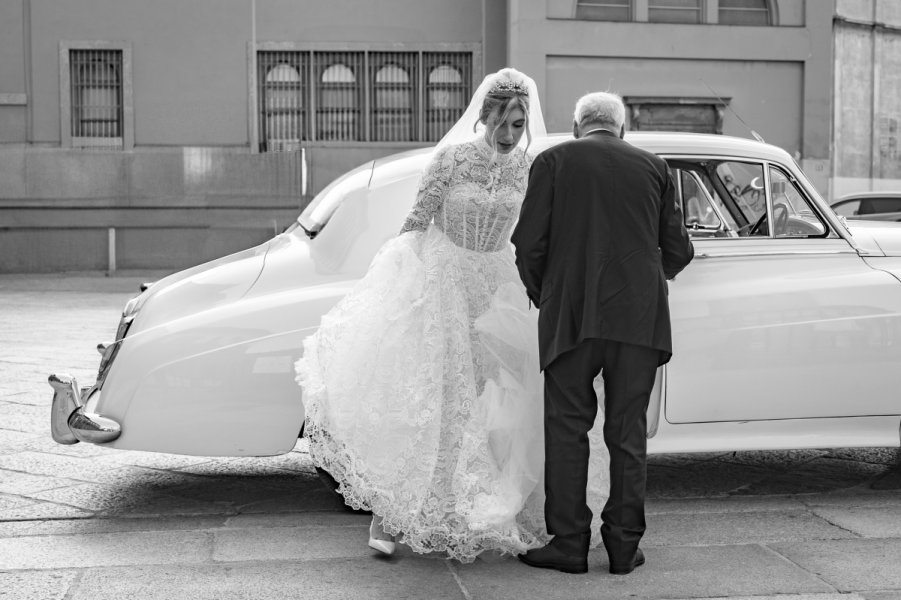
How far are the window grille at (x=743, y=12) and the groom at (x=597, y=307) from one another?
58.2 feet

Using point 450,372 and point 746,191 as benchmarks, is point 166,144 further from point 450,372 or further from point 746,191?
point 450,372

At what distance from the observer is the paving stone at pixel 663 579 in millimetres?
4008

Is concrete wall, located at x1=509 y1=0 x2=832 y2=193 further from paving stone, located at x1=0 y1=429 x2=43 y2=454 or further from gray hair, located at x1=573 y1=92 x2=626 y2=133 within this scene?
gray hair, located at x1=573 y1=92 x2=626 y2=133

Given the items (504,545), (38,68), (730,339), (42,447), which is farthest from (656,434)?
(38,68)

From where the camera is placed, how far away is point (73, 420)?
4.85m

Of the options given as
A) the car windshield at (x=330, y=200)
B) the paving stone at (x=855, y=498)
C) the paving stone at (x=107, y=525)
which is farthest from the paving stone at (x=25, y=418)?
the paving stone at (x=855, y=498)

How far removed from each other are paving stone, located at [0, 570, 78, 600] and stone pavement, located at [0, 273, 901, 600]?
10 mm

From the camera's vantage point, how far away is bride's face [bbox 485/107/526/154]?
441 centimetres

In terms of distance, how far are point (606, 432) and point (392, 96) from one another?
16.8 metres

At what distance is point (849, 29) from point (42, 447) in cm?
1870

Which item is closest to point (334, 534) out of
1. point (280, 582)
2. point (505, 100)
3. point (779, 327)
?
point (280, 582)

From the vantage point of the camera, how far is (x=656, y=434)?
5023 millimetres

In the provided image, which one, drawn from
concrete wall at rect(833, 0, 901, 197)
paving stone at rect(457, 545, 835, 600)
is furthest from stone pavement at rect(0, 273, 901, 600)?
concrete wall at rect(833, 0, 901, 197)

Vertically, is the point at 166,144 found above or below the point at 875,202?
above
